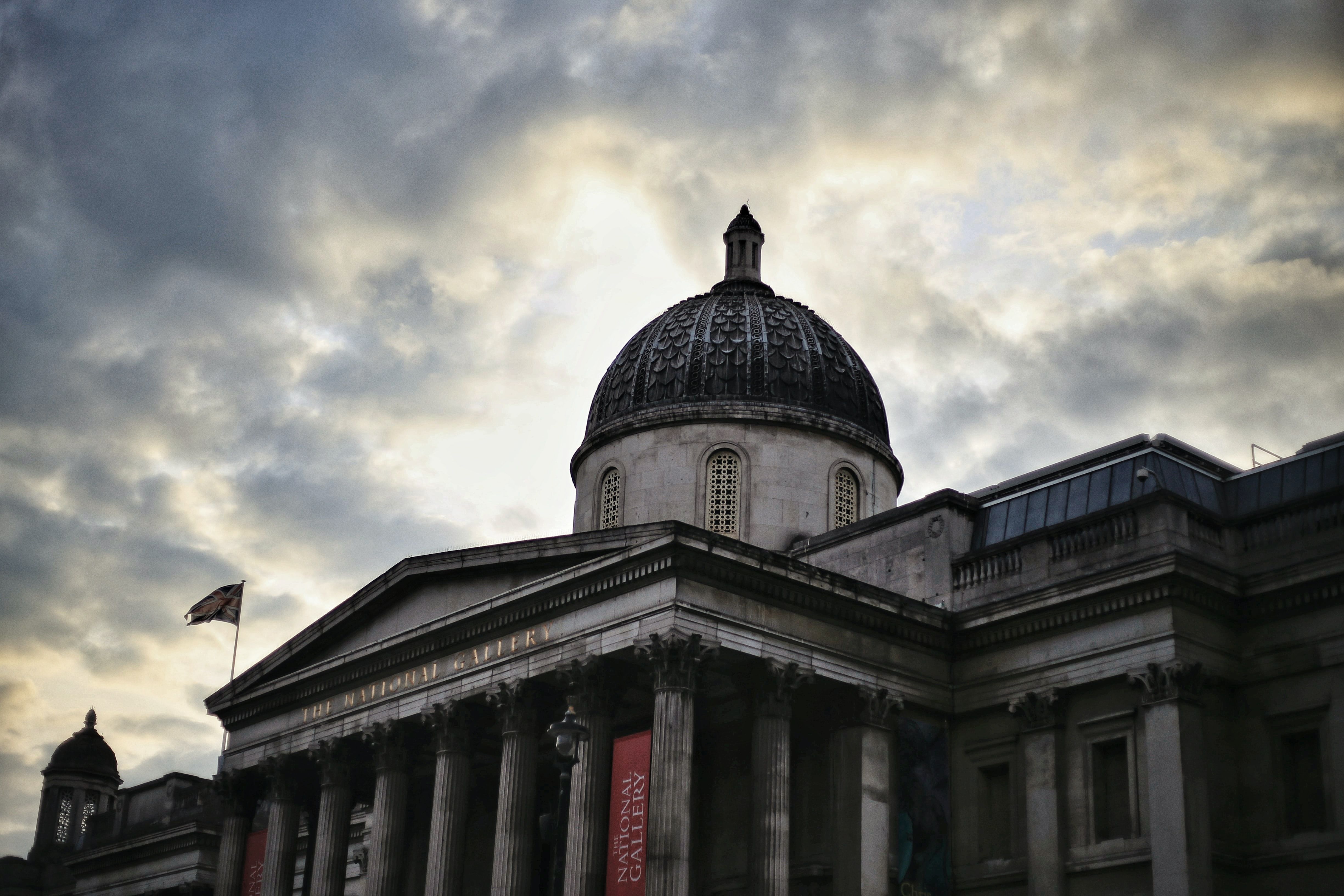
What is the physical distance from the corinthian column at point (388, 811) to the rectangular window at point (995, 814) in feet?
44.4

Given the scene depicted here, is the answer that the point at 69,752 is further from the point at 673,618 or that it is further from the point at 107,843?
the point at 673,618

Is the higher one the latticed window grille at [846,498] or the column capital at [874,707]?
the latticed window grille at [846,498]

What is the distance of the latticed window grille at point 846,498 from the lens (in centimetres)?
4634

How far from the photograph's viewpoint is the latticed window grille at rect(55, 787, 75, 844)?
2982 inches

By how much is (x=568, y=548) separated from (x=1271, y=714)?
14.9 metres

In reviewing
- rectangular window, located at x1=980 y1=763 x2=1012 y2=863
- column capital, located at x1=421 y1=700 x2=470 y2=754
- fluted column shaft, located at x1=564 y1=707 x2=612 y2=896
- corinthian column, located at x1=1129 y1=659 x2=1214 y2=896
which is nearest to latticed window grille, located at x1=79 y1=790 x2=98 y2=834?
column capital, located at x1=421 y1=700 x2=470 y2=754

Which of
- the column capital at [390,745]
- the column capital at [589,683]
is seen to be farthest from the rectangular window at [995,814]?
the column capital at [390,745]

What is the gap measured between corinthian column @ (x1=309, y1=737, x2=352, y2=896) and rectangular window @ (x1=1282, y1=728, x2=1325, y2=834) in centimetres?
2188

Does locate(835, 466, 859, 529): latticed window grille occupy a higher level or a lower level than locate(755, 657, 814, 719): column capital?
higher

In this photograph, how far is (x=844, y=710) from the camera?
36.4 m

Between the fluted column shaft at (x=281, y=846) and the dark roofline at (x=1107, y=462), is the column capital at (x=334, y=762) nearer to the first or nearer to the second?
the fluted column shaft at (x=281, y=846)

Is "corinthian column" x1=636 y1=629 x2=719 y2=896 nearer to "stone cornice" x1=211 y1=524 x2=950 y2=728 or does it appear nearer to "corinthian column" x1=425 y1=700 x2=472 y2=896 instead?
"stone cornice" x1=211 y1=524 x2=950 y2=728

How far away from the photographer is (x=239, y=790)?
45969 millimetres

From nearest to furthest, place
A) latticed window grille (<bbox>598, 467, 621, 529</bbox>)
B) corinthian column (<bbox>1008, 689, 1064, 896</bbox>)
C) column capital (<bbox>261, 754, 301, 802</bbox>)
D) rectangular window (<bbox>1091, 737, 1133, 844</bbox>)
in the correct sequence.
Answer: rectangular window (<bbox>1091, 737, 1133, 844</bbox>), corinthian column (<bbox>1008, 689, 1064, 896</bbox>), column capital (<bbox>261, 754, 301, 802</bbox>), latticed window grille (<bbox>598, 467, 621, 529</bbox>)
